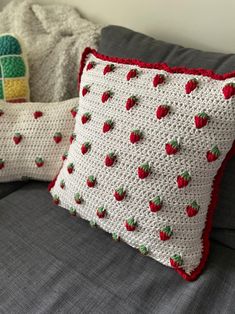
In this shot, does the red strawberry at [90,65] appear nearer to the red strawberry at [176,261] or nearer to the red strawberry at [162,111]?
the red strawberry at [162,111]

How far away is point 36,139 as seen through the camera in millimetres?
1020

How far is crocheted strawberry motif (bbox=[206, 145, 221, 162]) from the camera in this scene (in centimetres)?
73

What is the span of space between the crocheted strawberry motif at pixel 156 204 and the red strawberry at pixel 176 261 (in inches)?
4.4

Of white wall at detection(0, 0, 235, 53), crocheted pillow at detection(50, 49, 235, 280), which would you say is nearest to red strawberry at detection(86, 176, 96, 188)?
crocheted pillow at detection(50, 49, 235, 280)

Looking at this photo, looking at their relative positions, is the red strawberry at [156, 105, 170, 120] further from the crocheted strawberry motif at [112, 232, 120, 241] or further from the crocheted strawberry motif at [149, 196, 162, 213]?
the crocheted strawberry motif at [112, 232, 120, 241]

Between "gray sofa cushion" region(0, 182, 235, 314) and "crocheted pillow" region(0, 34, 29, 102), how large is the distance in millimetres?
416

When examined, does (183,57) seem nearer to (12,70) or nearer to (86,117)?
(86,117)

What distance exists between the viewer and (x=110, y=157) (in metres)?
0.81

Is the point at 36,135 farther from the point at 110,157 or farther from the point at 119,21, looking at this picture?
the point at 119,21

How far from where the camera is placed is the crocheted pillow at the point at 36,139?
1019 mm

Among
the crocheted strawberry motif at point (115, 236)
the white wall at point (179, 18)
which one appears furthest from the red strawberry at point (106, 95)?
the white wall at point (179, 18)

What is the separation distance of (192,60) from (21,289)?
27.3 inches

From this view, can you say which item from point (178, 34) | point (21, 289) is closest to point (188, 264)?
point (21, 289)

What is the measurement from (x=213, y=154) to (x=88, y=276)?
0.38 meters
